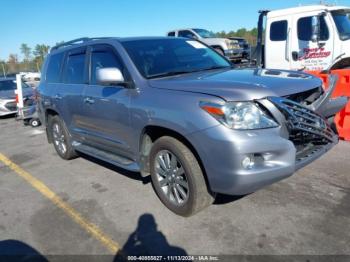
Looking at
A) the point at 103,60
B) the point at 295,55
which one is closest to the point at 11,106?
the point at 103,60

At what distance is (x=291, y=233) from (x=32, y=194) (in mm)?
3327

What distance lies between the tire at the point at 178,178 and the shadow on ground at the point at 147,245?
1.15 feet

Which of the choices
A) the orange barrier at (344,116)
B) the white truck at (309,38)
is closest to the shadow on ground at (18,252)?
the orange barrier at (344,116)

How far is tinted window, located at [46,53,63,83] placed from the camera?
232 inches

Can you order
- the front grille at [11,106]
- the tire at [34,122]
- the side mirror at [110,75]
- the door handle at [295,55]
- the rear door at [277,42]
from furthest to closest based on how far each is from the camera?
1. the front grille at [11,106]
2. the tire at [34,122]
3. the rear door at [277,42]
4. the door handle at [295,55]
5. the side mirror at [110,75]

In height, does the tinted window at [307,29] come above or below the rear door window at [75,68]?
above

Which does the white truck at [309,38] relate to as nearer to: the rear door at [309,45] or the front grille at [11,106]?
the rear door at [309,45]

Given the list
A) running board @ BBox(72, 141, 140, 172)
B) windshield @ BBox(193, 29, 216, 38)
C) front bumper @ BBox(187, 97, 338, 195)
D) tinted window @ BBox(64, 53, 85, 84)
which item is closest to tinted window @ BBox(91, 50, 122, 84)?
tinted window @ BBox(64, 53, 85, 84)

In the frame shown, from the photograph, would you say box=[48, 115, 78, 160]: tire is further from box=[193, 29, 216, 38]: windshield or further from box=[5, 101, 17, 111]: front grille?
box=[193, 29, 216, 38]: windshield

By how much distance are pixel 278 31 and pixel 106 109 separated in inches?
253

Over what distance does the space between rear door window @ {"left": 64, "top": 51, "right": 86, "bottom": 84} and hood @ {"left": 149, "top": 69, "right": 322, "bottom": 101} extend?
1689 millimetres

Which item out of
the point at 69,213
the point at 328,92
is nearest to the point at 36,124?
the point at 69,213

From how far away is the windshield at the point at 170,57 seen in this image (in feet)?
13.4

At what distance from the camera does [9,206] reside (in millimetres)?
4371
